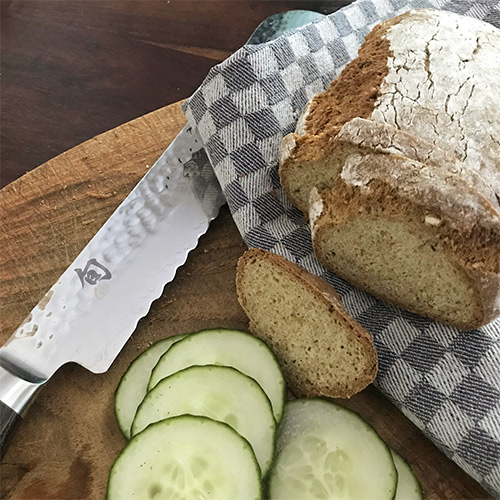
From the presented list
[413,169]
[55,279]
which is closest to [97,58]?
[55,279]

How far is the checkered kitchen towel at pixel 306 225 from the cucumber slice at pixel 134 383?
0.52m

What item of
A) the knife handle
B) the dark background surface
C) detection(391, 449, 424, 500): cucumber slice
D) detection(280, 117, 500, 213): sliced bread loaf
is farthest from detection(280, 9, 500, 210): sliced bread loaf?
the dark background surface

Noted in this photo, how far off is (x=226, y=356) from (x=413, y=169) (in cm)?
84

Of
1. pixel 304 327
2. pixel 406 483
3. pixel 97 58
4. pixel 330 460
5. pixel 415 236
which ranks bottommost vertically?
pixel 406 483

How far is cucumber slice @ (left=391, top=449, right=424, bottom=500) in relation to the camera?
1.97 meters

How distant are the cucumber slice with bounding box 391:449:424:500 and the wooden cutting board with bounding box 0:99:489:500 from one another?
87 millimetres

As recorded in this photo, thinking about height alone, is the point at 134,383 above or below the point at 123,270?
below

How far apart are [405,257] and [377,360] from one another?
0.34 metres

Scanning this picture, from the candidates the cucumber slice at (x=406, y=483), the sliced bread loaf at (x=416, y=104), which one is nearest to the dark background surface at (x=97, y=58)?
the sliced bread loaf at (x=416, y=104)

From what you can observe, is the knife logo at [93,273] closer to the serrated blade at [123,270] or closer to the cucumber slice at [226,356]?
the serrated blade at [123,270]

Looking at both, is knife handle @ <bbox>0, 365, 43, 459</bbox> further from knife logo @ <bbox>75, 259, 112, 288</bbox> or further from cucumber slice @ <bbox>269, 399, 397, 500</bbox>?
cucumber slice @ <bbox>269, 399, 397, 500</bbox>

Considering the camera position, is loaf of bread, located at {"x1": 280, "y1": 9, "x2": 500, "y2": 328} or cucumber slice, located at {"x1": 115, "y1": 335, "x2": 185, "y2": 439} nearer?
loaf of bread, located at {"x1": 280, "y1": 9, "x2": 500, "y2": 328}

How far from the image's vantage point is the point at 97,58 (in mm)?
3725

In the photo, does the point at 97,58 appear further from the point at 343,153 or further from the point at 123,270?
the point at 343,153
